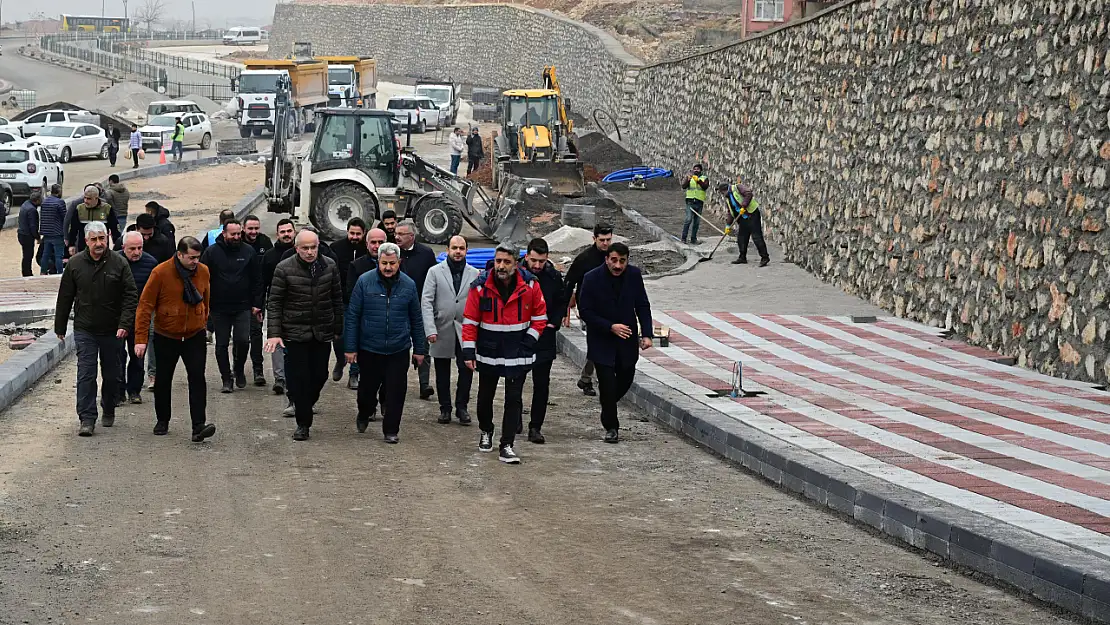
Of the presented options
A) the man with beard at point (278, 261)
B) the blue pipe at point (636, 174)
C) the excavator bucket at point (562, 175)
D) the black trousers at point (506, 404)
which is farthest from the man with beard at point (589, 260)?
the blue pipe at point (636, 174)

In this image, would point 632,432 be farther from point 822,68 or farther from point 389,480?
point 822,68

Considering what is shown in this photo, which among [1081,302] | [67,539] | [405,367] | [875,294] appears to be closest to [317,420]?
[405,367]

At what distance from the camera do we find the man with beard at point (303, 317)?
1031 centimetres

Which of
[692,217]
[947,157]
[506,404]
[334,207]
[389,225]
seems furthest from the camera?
[334,207]

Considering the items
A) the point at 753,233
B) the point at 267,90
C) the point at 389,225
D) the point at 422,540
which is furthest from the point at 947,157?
the point at 267,90

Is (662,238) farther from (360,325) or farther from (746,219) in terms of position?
(360,325)

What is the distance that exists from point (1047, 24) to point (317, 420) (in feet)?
25.8

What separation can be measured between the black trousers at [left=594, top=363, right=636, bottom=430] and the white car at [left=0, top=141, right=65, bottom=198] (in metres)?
26.1

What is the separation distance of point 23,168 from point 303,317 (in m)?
25.6

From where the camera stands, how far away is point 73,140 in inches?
1858

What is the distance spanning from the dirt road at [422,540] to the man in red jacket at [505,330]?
0.44 meters

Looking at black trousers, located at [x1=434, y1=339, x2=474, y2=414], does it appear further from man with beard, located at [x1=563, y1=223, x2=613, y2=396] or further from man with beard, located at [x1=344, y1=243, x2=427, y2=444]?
man with beard, located at [x1=563, y1=223, x2=613, y2=396]

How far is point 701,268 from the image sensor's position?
21781 millimetres

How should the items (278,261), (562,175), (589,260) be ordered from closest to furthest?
(589,260) → (278,261) → (562,175)
